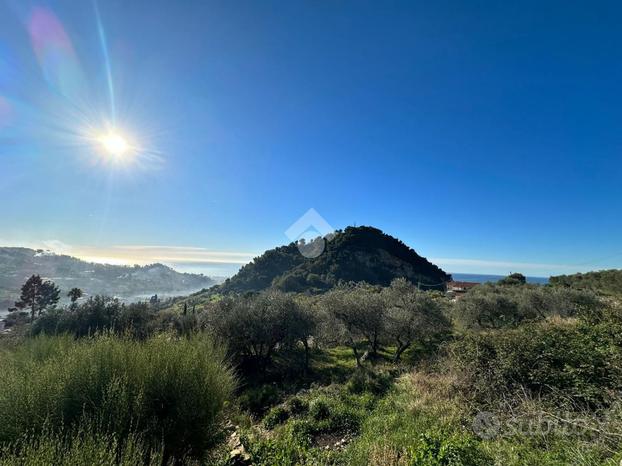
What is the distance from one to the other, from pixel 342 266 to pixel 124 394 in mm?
79361

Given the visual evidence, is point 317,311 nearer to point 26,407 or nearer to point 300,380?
point 300,380

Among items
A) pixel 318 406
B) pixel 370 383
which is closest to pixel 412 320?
pixel 370 383

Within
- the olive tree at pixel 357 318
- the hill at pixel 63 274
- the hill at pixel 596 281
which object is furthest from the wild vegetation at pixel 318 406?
the hill at pixel 63 274

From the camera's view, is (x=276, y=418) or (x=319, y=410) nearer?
(x=319, y=410)

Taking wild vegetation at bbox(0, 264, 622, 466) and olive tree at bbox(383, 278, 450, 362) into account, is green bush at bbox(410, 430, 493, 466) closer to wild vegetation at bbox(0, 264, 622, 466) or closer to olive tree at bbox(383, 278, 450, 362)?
wild vegetation at bbox(0, 264, 622, 466)

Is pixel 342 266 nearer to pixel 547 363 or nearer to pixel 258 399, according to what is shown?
pixel 258 399

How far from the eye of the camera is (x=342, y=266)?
82688 mm

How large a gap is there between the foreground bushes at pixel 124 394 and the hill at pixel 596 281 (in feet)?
190

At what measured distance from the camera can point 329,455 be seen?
692 cm

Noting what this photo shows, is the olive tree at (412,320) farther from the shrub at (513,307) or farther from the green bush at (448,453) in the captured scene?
the green bush at (448,453)

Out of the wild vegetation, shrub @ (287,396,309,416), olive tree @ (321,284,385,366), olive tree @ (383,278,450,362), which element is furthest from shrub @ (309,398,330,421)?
olive tree @ (383,278,450,362)

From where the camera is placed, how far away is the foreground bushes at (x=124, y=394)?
4344mm

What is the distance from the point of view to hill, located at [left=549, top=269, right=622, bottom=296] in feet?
143

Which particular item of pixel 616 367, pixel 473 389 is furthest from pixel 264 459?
pixel 616 367
